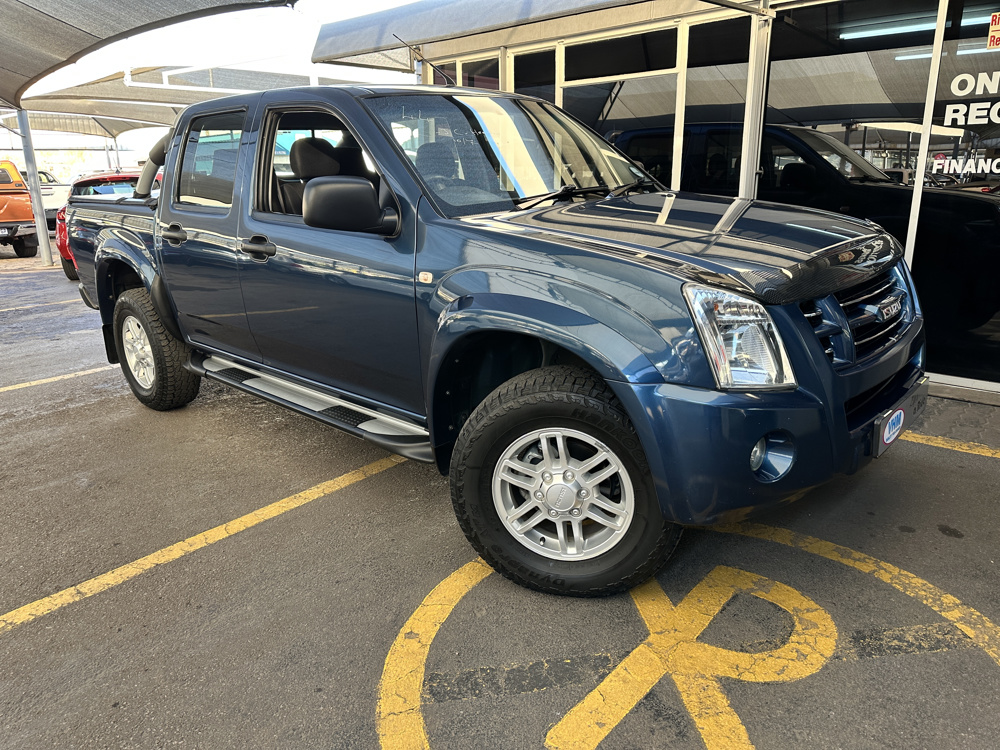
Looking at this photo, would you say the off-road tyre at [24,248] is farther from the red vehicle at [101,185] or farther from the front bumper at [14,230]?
the red vehicle at [101,185]

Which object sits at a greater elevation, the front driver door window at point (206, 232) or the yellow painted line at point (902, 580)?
the front driver door window at point (206, 232)

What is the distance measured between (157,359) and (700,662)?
147 inches

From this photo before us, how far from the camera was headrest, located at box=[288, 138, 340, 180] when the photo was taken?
3498 millimetres

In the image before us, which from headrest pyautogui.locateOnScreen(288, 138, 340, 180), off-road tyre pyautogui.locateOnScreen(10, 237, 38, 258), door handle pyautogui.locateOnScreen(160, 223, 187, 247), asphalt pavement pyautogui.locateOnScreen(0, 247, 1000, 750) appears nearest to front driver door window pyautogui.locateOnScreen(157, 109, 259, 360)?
door handle pyautogui.locateOnScreen(160, 223, 187, 247)

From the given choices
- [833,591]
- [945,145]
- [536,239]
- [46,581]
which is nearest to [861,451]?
[833,591]

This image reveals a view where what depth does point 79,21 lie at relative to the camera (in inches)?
405

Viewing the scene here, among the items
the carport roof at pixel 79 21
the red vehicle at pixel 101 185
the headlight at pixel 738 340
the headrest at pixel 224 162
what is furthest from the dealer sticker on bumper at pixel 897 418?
the red vehicle at pixel 101 185

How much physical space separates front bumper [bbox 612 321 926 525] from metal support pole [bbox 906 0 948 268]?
11.9 feet

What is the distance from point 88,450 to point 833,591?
12.9ft

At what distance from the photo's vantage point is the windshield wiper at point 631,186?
341cm

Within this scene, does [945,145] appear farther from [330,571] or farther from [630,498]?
[330,571]

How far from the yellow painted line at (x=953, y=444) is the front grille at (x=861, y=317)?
144 cm

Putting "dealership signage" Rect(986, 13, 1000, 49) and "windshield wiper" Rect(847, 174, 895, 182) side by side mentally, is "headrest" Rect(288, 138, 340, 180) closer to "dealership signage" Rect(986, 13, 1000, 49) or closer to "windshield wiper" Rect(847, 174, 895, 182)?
"windshield wiper" Rect(847, 174, 895, 182)

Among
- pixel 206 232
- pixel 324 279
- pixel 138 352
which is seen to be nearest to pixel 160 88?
pixel 138 352
